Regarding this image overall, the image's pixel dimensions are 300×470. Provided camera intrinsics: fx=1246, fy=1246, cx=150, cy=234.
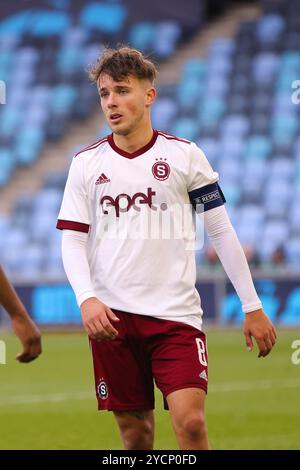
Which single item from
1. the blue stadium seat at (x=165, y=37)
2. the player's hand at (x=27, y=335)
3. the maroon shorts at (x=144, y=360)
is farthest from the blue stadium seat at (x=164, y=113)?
the player's hand at (x=27, y=335)

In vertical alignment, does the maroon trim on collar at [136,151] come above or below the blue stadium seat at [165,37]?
below

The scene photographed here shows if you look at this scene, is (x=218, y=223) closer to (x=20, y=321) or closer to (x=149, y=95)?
(x=149, y=95)

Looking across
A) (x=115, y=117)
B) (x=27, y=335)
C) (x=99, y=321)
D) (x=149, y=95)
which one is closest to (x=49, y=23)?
(x=149, y=95)

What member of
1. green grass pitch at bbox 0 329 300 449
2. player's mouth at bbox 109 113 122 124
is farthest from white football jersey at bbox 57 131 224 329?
green grass pitch at bbox 0 329 300 449

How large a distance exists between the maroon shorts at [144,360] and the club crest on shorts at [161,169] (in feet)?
2.33

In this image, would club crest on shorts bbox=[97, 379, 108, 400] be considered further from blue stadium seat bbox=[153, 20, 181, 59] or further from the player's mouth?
blue stadium seat bbox=[153, 20, 181, 59]

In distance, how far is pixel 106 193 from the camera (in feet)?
20.7

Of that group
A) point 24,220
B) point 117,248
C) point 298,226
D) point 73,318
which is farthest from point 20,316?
point 24,220

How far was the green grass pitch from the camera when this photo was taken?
31.9 ft

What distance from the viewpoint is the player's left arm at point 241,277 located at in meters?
6.10

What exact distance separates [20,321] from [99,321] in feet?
1.29

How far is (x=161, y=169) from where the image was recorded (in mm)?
6316

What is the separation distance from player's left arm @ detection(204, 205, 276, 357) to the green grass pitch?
307 cm

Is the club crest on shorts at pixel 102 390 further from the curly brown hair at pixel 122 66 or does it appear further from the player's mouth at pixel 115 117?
the curly brown hair at pixel 122 66
